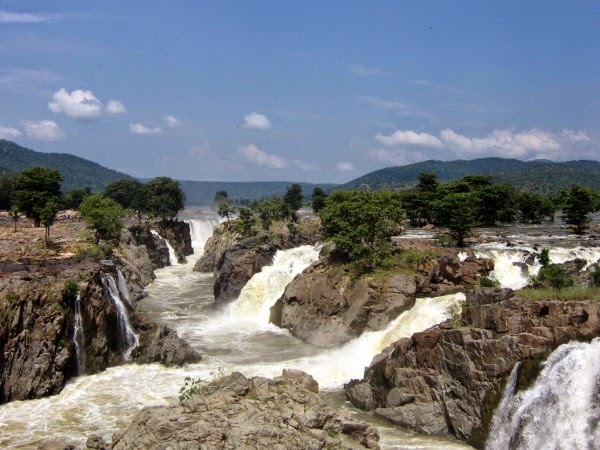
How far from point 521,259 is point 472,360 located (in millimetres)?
24566

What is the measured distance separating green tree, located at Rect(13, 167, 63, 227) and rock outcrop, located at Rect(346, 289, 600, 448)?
53.1 metres

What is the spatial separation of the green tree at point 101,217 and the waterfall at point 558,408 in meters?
49.0

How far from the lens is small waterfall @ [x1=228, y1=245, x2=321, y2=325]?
172 ft

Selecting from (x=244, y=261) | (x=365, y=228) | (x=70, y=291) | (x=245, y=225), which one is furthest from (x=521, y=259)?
(x=245, y=225)

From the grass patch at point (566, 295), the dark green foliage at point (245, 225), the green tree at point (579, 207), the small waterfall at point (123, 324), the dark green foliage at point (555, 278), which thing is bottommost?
the small waterfall at point (123, 324)

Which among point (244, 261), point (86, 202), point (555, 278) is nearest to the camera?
point (555, 278)

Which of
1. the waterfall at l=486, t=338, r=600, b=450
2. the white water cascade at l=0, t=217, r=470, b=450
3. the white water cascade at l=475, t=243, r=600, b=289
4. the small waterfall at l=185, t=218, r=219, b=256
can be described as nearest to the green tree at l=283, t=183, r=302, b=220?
the small waterfall at l=185, t=218, r=219, b=256

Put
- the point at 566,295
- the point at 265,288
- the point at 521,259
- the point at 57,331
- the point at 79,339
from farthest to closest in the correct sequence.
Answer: the point at 265,288, the point at 521,259, the point at 79,339, the point at 57,331, the point at 566,295

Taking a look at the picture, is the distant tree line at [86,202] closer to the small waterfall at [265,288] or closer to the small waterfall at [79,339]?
the small waterfall at [265,288]

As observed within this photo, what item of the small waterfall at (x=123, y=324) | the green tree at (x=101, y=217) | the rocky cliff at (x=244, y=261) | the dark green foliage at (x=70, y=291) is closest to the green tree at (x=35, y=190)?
the green tree at (x=101, y=217)

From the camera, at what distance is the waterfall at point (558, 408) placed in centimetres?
2150

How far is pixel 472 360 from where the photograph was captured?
26312 mm

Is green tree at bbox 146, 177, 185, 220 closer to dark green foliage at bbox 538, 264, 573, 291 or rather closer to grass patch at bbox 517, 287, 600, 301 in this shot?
dark green foliage at bbox 538, 264, 573, 291

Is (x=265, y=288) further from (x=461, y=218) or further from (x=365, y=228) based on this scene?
(x=461, y=218)
